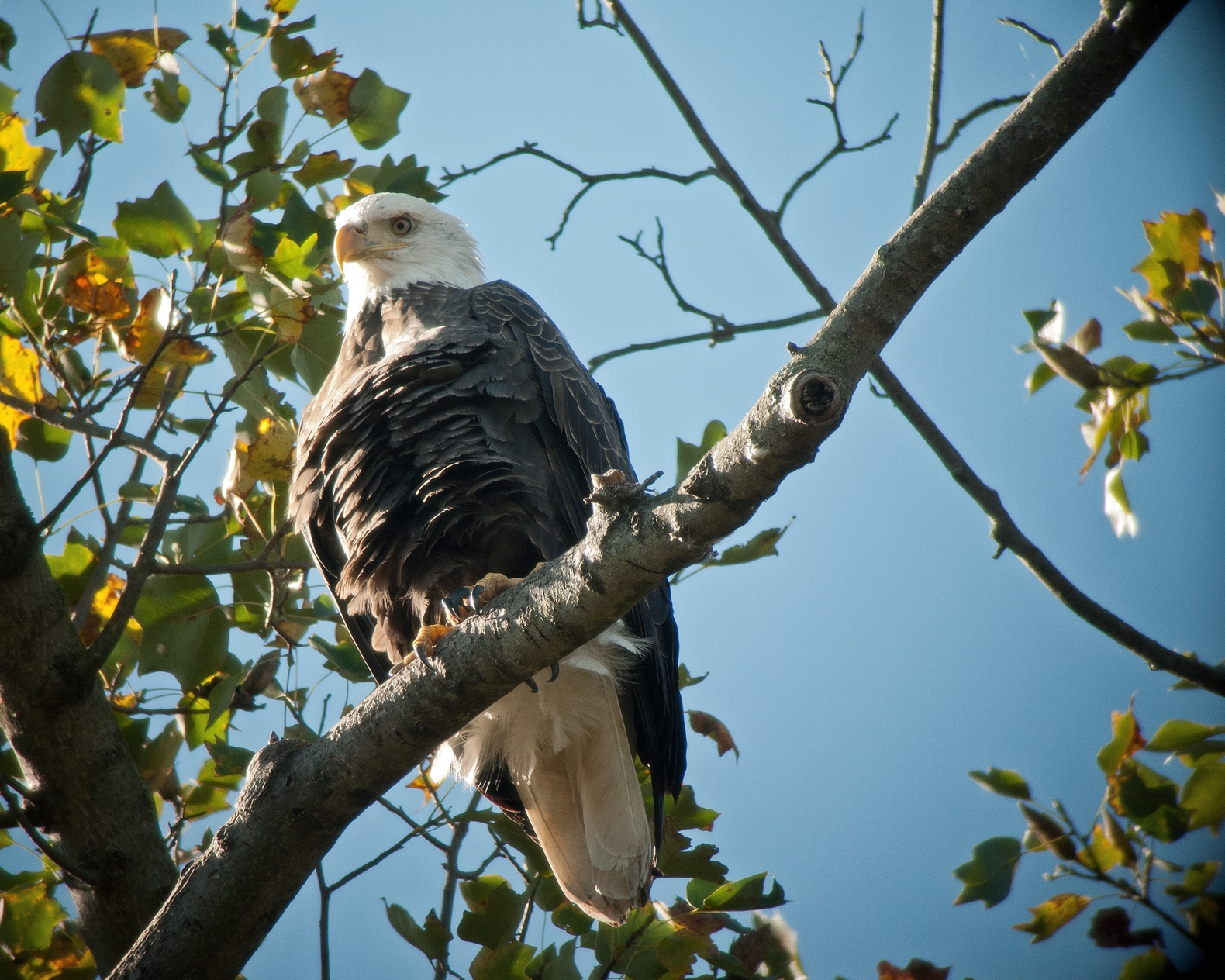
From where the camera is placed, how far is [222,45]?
9.09 ft

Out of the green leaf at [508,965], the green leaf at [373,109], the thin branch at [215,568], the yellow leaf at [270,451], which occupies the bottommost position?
the green leaf at [508,965]

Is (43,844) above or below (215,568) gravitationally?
below

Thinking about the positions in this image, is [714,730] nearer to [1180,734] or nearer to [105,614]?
[1180,734]

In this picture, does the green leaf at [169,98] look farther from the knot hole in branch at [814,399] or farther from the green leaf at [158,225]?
the knot hole in branch at [814,399]

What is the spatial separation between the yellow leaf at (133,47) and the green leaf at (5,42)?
0.21 metres

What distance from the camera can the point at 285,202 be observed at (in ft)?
10.6

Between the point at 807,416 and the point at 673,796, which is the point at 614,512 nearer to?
the point at 807,416

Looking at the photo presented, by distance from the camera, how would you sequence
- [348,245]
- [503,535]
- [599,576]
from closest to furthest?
1. [599,576]
2. [503,535]
3. [348,245]

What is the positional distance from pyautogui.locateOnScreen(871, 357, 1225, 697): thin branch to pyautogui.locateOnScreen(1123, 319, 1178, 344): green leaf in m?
0.53

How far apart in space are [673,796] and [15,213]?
8.54 feet

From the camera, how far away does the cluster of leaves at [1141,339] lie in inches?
90.5

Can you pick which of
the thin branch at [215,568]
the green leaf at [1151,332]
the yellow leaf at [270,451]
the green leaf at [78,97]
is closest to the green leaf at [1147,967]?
the green leaf at [1151,332]

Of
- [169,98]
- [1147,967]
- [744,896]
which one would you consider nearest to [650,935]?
[744,896]

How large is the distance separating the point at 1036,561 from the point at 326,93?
2.60 metres
